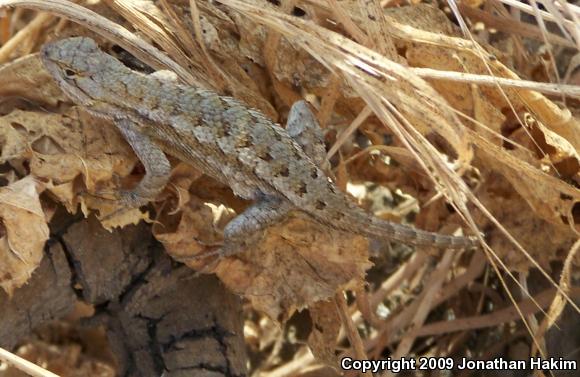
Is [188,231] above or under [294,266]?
above

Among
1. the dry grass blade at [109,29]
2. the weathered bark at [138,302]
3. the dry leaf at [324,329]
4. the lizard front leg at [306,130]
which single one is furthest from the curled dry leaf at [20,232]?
the dry leaf at [324,329]

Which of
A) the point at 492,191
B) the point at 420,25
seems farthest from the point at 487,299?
the point at 420,25

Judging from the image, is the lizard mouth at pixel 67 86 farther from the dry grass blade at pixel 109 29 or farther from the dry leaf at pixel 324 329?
the dry leaf at pixel 324 329

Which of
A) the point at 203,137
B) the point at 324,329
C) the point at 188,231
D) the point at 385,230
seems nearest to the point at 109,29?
the point at 203,137

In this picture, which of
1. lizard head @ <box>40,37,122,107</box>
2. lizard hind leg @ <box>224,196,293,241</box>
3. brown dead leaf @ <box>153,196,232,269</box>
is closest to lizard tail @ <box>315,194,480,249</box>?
lizard hind leg @ <box>224,196,293,241</box>

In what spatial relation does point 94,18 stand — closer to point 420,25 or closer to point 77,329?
point 420,25

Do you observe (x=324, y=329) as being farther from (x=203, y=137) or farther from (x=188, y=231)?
(x=203, y=137)

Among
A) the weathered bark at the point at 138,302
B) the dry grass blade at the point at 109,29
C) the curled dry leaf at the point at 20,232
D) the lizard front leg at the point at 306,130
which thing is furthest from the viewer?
the lizard front leg at the point at 306,130
